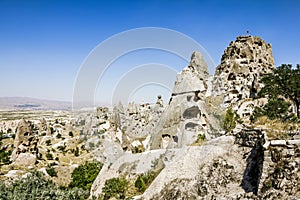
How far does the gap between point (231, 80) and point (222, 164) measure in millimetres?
29959

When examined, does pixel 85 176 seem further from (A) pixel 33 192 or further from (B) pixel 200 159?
(B) pixel 200 159

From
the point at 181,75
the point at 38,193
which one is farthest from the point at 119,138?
the point at 38,193

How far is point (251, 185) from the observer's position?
1130 centimetres

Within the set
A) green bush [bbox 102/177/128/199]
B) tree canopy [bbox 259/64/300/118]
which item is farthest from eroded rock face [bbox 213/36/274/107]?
green bush [bbox 102/177/128/199]

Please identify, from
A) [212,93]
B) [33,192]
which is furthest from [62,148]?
[33,192]

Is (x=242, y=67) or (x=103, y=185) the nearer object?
(x=103, y=185)

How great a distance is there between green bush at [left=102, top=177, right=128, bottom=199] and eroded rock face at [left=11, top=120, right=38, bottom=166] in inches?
760

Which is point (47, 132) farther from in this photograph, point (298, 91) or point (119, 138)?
point (298, 91)

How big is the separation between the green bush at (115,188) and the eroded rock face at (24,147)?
19.3 metres

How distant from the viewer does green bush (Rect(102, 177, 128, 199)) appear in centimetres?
1572

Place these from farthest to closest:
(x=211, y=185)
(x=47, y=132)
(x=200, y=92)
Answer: (x=47, y=132) → (x=200, y=92) → (x=211, y=185)

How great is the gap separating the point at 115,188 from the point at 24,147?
21421mm

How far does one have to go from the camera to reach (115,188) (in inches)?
631

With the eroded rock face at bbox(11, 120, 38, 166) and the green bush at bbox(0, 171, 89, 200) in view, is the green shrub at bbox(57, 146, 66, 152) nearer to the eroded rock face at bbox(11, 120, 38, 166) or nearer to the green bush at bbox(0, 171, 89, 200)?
the eroded rock face at bbox(11, 120, 38, 166)
